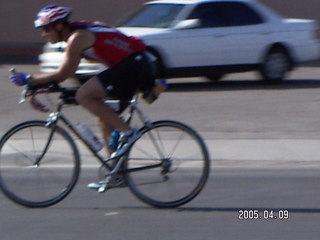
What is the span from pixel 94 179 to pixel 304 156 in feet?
8.61

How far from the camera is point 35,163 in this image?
23.1ft

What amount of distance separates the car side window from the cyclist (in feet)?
28.1

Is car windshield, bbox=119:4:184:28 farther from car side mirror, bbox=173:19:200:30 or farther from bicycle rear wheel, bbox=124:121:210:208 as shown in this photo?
bicycle rear wheel, bbox=124:121:210:208

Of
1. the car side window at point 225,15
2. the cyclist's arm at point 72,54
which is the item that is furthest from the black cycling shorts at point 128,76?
the car side window at point 225,15

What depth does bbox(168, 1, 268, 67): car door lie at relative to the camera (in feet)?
49.6

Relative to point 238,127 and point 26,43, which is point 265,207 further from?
point 26,43

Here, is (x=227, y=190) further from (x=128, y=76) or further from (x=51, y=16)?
(x=51, y=16)

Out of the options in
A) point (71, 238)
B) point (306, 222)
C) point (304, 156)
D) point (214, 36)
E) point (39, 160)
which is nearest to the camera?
point (71, 238)

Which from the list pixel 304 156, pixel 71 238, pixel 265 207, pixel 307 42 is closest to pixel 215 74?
pixel 307 42

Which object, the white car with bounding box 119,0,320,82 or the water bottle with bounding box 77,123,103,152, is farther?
the white car with bounding box 119,0,320,82

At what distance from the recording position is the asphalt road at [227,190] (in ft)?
20.7

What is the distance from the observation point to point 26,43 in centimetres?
2458

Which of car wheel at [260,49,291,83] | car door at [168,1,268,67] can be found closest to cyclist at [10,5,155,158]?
car door at [168,1,268,67]

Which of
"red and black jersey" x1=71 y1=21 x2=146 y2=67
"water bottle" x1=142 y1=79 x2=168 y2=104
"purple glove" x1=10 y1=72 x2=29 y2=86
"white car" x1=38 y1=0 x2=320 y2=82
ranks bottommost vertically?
"white car" x1=38 y1=0 x2=320 y2=82
